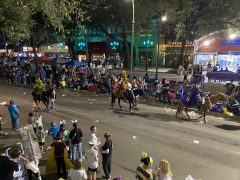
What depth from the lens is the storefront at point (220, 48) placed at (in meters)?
33.2

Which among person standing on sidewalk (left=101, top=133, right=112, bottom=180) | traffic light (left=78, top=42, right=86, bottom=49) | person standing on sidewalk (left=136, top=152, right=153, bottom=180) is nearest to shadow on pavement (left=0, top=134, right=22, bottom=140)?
person standing on sidewalk (left=101, top=133, right=112, bottom=180)

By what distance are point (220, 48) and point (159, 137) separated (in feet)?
72.6

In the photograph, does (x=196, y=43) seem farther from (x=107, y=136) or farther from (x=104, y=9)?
(x=107, y=136)

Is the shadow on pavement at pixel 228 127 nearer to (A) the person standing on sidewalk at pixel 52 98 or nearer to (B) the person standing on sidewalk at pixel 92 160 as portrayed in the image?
(B) the person standing on sidewalk at pixel 92 160

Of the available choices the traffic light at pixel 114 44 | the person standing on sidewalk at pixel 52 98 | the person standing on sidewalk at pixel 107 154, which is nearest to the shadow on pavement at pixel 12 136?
the person standing on sidewalk at pixel 52 98

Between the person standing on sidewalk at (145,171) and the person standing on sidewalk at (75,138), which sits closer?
the person standing on sidewalk at (145,171)

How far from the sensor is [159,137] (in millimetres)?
14828

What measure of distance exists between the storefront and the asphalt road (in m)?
15.0

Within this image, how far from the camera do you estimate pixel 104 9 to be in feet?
137

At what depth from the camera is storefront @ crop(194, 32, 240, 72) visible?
109 ft

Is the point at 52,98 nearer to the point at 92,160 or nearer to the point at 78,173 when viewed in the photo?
the point at 92,160

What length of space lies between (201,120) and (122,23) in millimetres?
28068

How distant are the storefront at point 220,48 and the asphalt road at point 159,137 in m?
15.0

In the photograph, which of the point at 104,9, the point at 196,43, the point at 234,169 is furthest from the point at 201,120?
the point at 104,9
